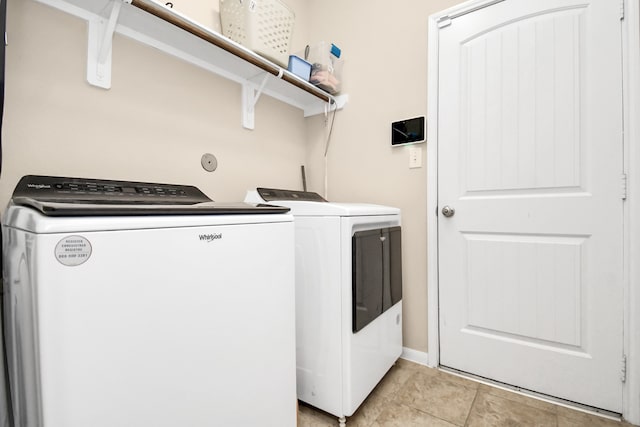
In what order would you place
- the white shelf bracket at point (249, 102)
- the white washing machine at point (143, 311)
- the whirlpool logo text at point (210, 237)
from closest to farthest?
the white washing machine at point (143, 311) → the whirlpool logo text at point (210, 237) → the white shelf bracket at point (249, 102)

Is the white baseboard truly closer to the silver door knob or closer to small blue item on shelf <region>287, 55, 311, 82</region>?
the silver door knob

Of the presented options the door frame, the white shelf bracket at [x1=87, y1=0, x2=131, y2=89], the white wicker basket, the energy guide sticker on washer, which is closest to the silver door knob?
the door frame

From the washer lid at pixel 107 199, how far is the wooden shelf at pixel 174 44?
0.46 meters

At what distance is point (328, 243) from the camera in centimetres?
124

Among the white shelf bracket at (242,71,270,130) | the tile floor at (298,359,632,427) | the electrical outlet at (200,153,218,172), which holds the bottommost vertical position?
the tile floor at (298,359,632,427)

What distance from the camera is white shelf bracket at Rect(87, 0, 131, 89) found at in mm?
1139

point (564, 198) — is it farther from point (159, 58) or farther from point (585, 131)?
point (159, 58)

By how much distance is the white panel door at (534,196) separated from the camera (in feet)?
4.19

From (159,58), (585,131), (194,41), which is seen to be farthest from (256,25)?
(585,131)

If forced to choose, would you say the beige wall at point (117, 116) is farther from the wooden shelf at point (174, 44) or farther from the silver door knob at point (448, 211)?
the silver door knob at point (448, 211)

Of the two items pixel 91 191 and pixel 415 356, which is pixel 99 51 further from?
pixel 415 356

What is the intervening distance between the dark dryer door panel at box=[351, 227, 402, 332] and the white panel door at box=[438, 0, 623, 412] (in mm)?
274

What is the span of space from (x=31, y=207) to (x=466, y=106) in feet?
5.95

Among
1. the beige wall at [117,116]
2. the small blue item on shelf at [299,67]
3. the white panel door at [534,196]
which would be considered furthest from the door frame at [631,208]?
the beige wall at [117,116]
